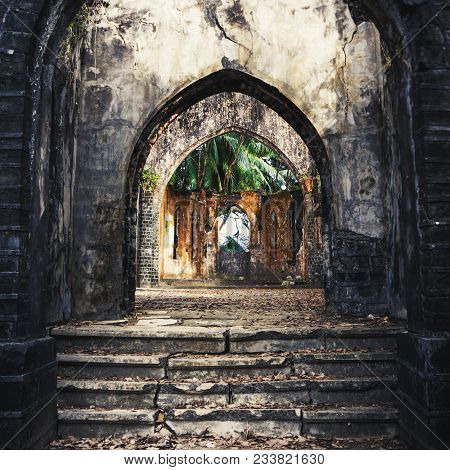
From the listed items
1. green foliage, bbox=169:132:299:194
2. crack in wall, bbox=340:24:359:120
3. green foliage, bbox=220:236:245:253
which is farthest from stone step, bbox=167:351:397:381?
green foliage, bbox=220:236:245:253

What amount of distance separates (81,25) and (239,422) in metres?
4.64

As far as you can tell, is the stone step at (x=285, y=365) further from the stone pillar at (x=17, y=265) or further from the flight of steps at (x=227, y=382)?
the stone pillar at (x=17, y=265)

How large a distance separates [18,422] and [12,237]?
1.05 metres

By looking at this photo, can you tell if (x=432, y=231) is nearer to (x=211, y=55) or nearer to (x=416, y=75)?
(x=416, y=75)

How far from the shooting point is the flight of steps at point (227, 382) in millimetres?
3301

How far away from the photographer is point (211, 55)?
582 centimetres

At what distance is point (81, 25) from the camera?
17.6ft

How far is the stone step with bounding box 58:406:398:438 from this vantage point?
3.28 meters

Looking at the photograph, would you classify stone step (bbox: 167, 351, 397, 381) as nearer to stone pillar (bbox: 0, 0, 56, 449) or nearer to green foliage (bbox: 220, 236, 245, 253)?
stone pillar (bbox: 0, 0, 56, 449)

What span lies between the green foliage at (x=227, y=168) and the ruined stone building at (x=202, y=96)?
14356mm

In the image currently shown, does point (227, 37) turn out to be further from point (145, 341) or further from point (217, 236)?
point (217, 236)

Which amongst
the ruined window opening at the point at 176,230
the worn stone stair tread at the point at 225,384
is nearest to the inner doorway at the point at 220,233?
the ruined window opening at the point at 176,230

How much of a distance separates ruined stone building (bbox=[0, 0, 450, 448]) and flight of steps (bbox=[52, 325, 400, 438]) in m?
0.05

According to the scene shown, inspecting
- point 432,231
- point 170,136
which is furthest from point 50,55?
point 170,136
